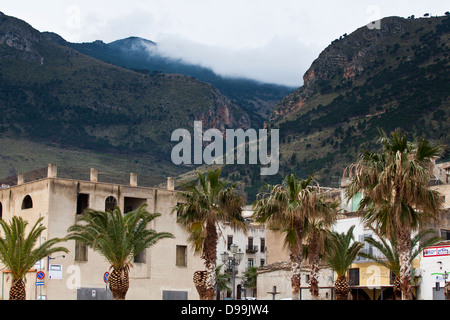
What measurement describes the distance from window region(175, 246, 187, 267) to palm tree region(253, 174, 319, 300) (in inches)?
868

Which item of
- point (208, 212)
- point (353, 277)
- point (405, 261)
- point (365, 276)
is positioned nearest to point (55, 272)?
point (208, 212)

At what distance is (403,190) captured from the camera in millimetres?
32688

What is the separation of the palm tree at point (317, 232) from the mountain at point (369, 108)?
288 feet

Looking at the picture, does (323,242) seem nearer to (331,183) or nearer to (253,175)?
(331,183)

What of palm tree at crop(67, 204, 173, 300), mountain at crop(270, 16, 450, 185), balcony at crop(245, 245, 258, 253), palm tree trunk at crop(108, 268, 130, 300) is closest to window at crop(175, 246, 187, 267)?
palm tree at crop(67, 204, 173, 300)

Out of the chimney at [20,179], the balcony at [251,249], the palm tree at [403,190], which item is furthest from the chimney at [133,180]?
the palm tree at [403,190]

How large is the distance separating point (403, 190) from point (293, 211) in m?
7.96

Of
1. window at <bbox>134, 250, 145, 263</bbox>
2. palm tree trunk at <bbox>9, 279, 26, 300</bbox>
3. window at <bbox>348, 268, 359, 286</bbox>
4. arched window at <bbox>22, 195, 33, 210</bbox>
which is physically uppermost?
arched window at <bbox>22, 195, 33, 210</bbox>

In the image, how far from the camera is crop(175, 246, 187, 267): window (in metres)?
61.5

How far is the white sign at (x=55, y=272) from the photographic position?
5378 centimetres

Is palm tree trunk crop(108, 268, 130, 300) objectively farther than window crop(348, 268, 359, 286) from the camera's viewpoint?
No

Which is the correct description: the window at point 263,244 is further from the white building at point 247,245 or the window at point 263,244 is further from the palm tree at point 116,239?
the palm tree at point 116,239

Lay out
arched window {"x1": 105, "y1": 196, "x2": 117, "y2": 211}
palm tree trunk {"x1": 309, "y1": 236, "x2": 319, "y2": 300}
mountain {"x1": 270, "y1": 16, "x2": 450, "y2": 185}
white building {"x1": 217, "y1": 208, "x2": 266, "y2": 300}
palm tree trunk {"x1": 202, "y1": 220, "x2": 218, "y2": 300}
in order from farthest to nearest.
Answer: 1. mountain {"x1": 270, "y1": 16, "x2": 450, "y2": 185}
2. white building {"x1": 217, "y1": 208, "x2": 266, "y2": 300}
3. arched window {"x1": 105, "y1": 196, "x2": 117, "y2": 211}
4. palm tree trunk {"x1": 202, "y1": 220, "x2": 218, "y2": 300}
5. palm tree trunk {"x1": 309, "y1": 236, "x2": 319, "y2": 300}

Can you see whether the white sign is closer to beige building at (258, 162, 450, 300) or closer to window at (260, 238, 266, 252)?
beige building at (258, 162, 450, 300)
